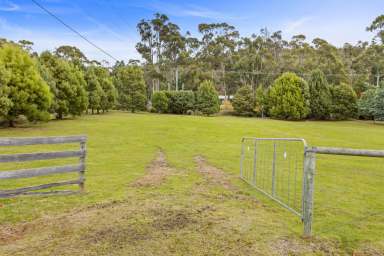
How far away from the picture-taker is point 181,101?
4319 cm

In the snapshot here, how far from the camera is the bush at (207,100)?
41.8 meters

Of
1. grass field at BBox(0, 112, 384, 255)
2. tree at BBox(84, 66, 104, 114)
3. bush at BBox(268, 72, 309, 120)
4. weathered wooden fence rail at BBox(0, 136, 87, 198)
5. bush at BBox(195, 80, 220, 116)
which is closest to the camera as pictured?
grass field at BBox(0, 112, 384, 255)

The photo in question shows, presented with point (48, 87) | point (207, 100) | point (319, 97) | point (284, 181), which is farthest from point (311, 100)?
point (284, 181)

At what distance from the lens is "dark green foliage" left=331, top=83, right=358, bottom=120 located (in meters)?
36.6

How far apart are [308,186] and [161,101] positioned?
129 ft

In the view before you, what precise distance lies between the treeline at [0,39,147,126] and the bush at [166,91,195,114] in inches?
173

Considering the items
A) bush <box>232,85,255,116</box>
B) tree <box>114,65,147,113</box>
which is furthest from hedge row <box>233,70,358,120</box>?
tree <box>114,65,147,113</box>

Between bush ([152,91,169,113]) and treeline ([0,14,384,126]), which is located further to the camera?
bush ([152,91,169,113])

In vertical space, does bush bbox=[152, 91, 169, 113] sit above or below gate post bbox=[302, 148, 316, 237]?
above

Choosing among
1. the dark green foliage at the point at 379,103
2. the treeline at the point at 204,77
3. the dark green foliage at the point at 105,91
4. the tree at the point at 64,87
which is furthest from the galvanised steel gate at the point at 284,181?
the dark green foliage at the point at 105,91

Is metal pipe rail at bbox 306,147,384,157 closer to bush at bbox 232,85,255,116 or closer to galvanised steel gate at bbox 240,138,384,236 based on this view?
galvanised steel gate at bbox 240,138,384,236

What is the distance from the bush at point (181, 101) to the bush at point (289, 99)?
37.7 ft

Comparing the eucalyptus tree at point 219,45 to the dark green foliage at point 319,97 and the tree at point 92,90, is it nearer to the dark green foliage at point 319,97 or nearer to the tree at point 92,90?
the dark green foliage at point 319,97

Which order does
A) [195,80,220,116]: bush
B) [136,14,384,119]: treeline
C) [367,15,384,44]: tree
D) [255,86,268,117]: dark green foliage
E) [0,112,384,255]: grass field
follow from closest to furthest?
1. [0,112,384,255]: grass field
2. [255,86,268,117]: dark green foliage
3. [195,80,220,116]: bush
4. [367,15,384,44]: tree
5. [136,14,384,119]: treeline
